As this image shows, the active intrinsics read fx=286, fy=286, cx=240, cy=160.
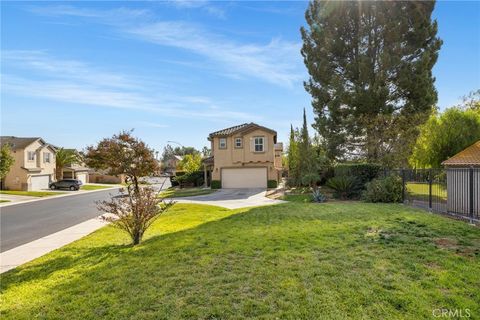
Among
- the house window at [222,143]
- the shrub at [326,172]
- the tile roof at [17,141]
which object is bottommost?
the shrub at [326,172]

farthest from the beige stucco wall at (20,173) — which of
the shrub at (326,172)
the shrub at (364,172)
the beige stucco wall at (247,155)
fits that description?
the shrub at (364,172)

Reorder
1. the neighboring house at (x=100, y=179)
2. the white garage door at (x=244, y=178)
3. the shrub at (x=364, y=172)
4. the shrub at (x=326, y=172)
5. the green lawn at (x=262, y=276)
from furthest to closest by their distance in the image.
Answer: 1. the neighboring house at (x=100, y=179)
2. the white garage door at (x=244, y=178)
3. the shrub at (x=326, y=172)
4. the shrub at (x=364, y=172)
5. the green lawn at (x=262, y=276)

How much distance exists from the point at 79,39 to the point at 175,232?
9837 mm

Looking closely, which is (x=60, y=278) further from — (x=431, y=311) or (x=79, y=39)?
(x=79, y=39)

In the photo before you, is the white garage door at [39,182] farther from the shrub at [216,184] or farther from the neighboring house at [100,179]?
the shrub at [216,184]

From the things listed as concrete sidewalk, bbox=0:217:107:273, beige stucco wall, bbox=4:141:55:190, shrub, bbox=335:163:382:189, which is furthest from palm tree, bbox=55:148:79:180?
shrub, bbox=335:163:382:189

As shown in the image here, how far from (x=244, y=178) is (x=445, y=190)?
20.4 m

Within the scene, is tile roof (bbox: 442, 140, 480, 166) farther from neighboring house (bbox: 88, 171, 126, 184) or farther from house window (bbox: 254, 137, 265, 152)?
neighboring house (bbox: 88, 171, 126, 184)

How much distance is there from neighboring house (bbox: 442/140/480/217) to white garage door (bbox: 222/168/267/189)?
63.5 feet

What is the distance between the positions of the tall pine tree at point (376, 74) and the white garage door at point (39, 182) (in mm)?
38431

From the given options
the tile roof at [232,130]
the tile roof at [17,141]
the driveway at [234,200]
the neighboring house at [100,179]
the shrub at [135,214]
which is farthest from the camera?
the neighboring house at [100,179]

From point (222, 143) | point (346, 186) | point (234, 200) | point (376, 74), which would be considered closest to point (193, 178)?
point (222, 143)

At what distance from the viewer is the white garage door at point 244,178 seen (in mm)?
30781

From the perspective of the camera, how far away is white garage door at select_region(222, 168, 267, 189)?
101ft
